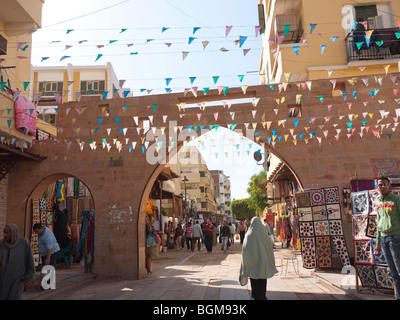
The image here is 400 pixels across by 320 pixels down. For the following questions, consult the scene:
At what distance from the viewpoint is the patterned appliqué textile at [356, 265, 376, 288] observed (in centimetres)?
616

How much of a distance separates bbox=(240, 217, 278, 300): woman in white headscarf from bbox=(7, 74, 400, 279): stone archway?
4.24 metres

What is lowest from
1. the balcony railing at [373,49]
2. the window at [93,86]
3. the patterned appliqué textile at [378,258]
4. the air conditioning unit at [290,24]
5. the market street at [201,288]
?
the market street at [201,288]

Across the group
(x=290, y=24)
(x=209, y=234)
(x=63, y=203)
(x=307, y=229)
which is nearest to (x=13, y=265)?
(x=307, y=229)

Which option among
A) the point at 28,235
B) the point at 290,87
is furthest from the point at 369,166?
the point at 28,235

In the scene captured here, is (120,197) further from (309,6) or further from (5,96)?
(309,6)

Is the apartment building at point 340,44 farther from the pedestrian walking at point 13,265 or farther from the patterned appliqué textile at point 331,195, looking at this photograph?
the pedestrian walking at point 13,265

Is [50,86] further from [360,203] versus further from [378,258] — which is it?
[378,258]

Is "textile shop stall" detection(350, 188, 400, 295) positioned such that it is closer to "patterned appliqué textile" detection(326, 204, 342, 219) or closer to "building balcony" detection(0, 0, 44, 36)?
"patterned appliqué textile" detection(326, 204, 342, 219)

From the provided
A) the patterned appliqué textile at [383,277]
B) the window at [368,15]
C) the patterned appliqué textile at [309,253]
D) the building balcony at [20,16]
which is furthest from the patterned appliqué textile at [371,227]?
the building balcony at [20,16]

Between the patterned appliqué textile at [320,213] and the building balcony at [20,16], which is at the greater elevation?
the building balcony at [20,16]

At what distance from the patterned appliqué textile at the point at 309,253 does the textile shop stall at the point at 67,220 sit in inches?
232

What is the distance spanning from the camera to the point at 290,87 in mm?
10078

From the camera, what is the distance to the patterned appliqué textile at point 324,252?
896 cm

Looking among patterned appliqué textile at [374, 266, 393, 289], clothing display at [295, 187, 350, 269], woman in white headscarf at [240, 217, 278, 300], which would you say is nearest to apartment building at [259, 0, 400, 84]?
clothing display at [295, 187, 350, 269]
